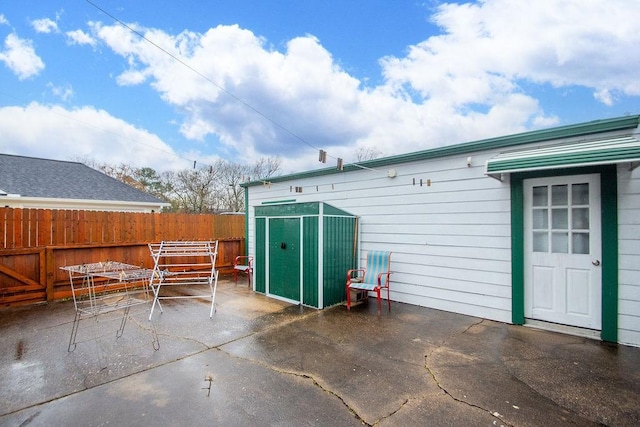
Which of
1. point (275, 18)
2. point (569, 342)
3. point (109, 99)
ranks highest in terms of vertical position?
point (275, 18)

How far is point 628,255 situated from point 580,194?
822 millimetres

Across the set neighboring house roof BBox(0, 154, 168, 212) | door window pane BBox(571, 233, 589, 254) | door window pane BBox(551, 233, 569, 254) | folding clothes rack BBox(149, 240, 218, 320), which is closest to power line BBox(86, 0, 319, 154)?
folding clothes rack BBox(149, 240, 218, 320)

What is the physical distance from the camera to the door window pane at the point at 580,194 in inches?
139

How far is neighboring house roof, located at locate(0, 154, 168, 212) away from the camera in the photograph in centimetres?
954

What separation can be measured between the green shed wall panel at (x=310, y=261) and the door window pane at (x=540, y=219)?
10.2 feet

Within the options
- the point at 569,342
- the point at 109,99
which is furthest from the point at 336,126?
the point at 569,342

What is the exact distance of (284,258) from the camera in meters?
5.29

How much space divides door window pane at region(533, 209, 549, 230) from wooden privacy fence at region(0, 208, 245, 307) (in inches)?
297

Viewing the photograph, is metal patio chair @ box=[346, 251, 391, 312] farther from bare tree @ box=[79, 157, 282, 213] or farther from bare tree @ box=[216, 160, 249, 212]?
bare tree @ box=[216, 160, 249, 212]

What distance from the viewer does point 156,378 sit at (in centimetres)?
255

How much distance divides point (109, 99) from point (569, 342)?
35.5ft

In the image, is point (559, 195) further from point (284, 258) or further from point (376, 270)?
point (284, 258)

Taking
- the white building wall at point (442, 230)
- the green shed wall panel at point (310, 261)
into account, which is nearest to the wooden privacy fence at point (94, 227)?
the green shed wall panel at point (310, 261)

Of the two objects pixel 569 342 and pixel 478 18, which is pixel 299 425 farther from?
pixel 478 18
